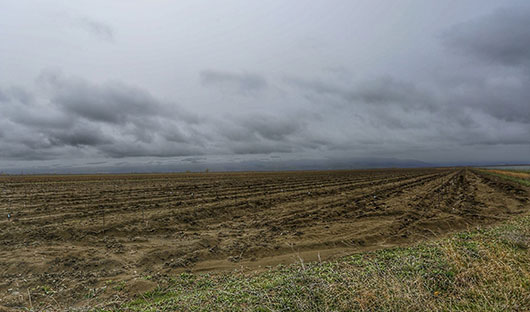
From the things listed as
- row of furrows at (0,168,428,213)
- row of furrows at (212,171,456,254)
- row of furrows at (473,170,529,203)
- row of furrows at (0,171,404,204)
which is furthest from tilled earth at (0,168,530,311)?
row of furrows at (0,171,404,204)

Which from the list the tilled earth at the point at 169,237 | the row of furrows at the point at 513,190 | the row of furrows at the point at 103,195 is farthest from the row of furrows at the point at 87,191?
the row of furrows at the point at 513,190

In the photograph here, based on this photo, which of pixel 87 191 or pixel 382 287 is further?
pixel 87 191

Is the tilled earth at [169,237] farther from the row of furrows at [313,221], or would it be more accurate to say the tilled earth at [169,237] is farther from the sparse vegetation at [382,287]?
the sparse vegetation at [382,287]

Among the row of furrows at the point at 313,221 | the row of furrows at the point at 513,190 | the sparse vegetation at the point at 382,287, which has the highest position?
the sparse vegetation at the point at 382,287

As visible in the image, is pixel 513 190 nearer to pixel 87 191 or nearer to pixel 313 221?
pixel 313 221

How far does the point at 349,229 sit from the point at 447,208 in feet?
27.3

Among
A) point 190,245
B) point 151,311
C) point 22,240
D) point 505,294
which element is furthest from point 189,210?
point 505,294

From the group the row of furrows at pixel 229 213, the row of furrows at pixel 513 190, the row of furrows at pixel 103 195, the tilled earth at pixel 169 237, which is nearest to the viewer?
the tilled earth at pixel 169 237

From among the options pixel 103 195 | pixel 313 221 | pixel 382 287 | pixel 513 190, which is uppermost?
pixel 382 287

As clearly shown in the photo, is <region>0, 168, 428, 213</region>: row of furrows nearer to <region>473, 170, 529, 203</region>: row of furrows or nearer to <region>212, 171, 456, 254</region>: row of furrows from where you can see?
<region>212, 171, 456, 254</region>: row of furrows

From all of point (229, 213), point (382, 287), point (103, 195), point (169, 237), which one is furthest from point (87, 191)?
point (382, 287)

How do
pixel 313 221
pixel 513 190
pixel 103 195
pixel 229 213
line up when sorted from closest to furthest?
pixel 313 221, pixel 229 213, pixel 103 195, pixel 513 190

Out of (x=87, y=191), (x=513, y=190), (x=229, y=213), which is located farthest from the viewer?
(x=87, y=191)

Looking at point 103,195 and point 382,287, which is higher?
point 382,287
